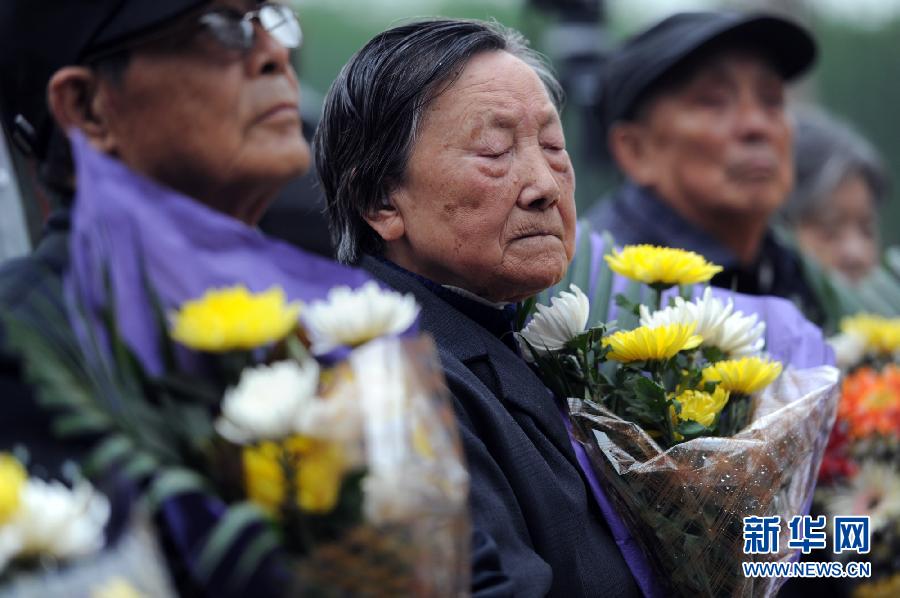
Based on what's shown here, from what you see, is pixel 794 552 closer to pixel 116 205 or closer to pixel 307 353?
pixel 307 353

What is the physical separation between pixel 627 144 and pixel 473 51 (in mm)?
2213

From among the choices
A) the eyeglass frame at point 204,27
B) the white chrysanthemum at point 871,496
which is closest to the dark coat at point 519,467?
the eyeglass frame at point 204,27

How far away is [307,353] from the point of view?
1949 mm

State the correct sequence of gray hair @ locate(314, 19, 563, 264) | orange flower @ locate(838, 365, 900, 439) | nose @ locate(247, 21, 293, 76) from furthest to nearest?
orange flower @ locate(838, 365, 900, 439) → gray hair @ locate(314, 19, 563, 264) → nose @ locate(247, 21, 293, 76)

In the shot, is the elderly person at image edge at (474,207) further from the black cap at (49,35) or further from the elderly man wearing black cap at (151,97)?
the black cap at (49,35)

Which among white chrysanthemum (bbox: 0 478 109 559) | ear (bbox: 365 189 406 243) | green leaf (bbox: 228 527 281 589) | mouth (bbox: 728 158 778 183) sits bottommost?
mouth (bbox: 728 158 778 183)

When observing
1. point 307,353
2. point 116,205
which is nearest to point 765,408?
point 307,353

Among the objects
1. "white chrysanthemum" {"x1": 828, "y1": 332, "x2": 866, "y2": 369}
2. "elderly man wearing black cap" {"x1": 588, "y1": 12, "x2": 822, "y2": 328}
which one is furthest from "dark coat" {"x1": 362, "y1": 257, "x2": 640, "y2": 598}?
"elderly man wearing black cap" {"x1": 588, "y1": 12, "x2": 822, "y2": 328}

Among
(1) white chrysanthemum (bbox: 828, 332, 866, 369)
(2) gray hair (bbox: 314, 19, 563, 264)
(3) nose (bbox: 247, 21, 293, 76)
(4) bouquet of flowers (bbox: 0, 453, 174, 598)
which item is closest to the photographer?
(4) bouquet of flowers (bbox: 0, 453, 174, 598)

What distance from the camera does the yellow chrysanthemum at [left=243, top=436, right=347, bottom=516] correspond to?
1.74 metres

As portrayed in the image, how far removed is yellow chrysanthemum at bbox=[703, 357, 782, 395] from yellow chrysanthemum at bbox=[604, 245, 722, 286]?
22cm

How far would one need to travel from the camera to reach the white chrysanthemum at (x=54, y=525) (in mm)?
1654

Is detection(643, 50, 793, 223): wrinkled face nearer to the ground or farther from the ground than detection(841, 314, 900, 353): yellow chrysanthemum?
farther from the ground

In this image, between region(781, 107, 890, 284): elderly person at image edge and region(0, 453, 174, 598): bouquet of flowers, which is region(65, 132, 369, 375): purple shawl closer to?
region(0, 453, 174, 598): bouquet of flowers
